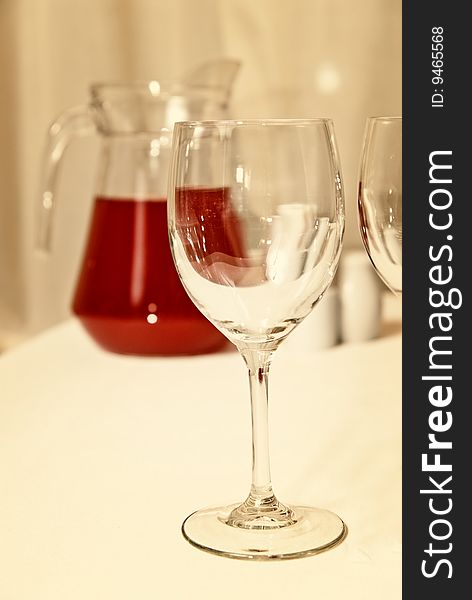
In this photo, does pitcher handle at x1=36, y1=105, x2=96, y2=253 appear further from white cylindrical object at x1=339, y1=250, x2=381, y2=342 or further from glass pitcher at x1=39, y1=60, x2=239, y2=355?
white cylindrical object at x1=339, y1=250, x2=381, y2=342

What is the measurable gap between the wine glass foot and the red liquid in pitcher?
46 centimetres

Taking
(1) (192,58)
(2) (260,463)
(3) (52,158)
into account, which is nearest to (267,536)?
(2) (260,463)

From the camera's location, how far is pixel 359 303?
110 centimetres

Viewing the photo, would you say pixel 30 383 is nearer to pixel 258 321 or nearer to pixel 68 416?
pixel 68 416

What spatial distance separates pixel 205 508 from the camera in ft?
1.98

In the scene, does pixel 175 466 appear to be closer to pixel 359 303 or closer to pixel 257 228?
pixel 257 228

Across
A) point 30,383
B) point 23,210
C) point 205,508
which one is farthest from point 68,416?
point 23,210

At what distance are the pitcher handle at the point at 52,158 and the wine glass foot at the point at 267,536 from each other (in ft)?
1.97

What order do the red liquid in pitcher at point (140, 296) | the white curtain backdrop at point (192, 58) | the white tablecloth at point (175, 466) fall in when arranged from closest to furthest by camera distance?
1. the white tablecloth at point (175, 466)
2. the red liquid in pitcher at point (140, 296)
3. the white curtain backdrop at point (192, 58)

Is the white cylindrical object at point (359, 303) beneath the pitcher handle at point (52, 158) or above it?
beneath

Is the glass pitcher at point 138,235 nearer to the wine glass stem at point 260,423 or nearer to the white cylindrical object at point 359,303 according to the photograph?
the white cylindrical object at point 359,303

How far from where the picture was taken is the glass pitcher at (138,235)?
1.04 metres

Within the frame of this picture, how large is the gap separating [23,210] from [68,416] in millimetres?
1042

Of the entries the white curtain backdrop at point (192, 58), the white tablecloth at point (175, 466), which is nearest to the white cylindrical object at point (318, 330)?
the white tablecloth at point (175, 466)
